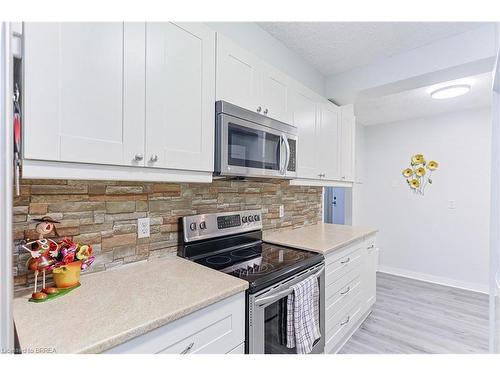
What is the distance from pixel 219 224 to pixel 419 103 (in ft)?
10.2

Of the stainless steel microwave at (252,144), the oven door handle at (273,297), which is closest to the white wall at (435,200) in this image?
the stainless steel microwave at (252,144)

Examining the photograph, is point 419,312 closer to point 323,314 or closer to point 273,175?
point 323,314

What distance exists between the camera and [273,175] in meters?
1.68

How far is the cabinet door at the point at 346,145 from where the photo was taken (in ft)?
8.74

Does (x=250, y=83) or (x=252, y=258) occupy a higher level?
(x=250, y=83)

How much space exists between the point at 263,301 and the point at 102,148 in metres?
0.98

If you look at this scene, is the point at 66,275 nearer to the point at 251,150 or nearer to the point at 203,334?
the point at 203,334

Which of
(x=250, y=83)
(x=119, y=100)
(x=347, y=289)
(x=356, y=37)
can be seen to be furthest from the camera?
(x=347, y=289)

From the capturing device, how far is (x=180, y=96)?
3.98 ft

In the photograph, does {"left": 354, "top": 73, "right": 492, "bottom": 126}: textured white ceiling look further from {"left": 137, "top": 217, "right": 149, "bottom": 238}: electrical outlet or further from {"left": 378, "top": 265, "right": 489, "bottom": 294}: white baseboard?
{"left": 137, "top": 217, "right": 149, "bottom": 238}: electrical outlet

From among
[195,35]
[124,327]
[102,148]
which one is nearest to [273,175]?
[195,35]

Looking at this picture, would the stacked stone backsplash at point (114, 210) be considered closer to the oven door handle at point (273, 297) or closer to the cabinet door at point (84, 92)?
the cabinet door at point (84, 92)

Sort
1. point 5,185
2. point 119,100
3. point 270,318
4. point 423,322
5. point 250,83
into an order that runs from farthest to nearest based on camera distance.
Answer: point 423,322 < point 250,83 < point 270,318 < point 119,100 < point 5,185

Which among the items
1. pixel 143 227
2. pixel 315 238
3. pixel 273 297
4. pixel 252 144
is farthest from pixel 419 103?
pixel 143 227
